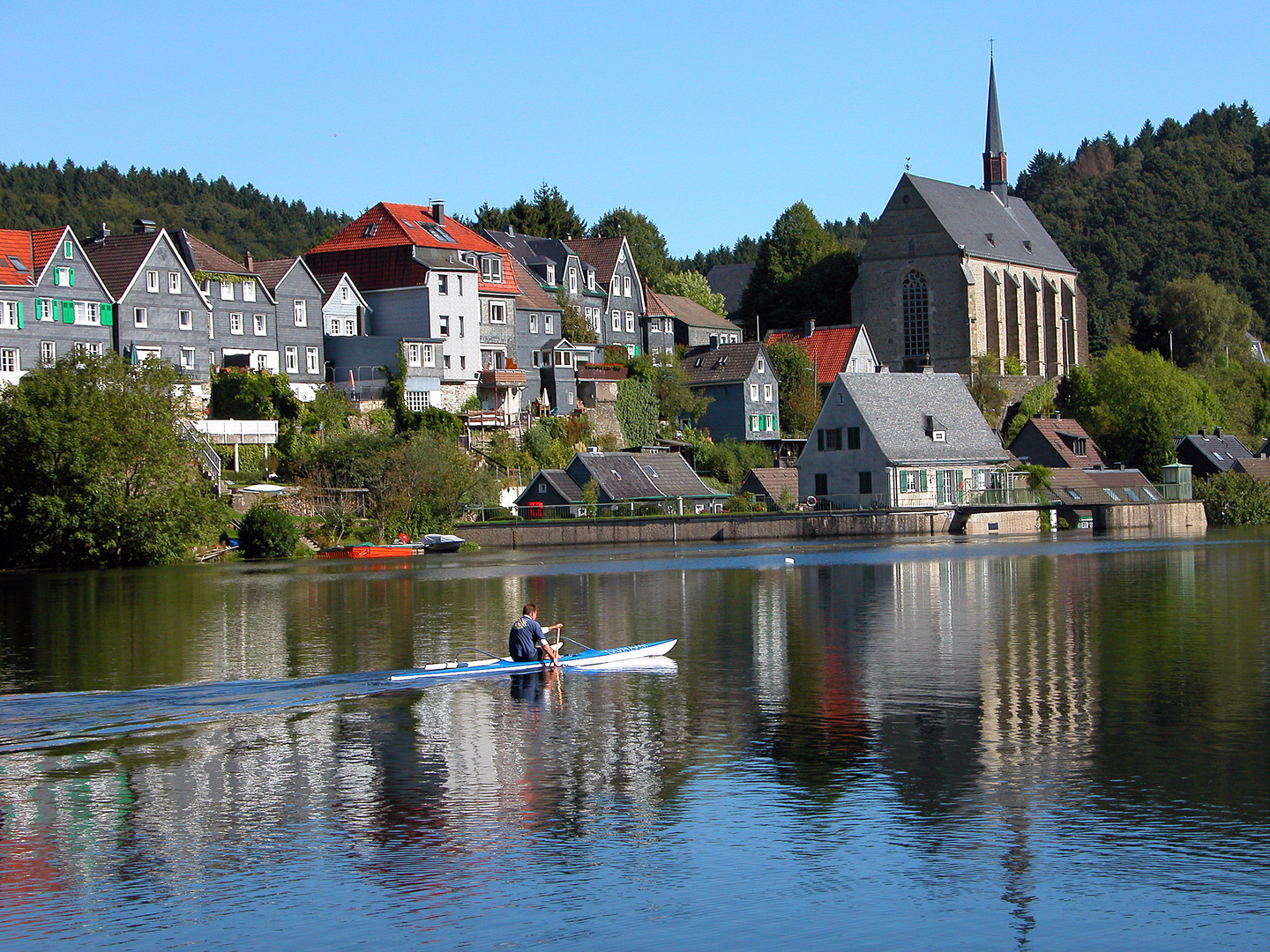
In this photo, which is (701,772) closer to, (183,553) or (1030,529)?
(183,553)

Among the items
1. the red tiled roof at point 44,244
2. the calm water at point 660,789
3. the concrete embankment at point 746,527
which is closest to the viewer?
the calm water at point 660,789

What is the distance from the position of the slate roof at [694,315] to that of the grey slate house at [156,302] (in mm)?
43726

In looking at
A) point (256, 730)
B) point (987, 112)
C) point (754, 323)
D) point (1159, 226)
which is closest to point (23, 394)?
point (256, 730)

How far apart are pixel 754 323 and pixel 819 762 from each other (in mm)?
110229

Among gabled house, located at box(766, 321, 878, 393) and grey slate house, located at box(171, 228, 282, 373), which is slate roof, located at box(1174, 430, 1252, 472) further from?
grey slate house, located at box(171, 228, 282, 373)

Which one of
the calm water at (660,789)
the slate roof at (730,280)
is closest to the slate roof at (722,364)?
the slate roof at (730,280)

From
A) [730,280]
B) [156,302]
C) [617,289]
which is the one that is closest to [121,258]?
[156,302]

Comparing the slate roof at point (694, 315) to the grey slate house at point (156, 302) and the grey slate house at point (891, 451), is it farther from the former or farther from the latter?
the grey slate house at point (156, 302)

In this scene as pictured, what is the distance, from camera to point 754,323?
424 feet

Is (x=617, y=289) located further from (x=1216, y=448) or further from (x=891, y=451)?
(x=1216, y=448)

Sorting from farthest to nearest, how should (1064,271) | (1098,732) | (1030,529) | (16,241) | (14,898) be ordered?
(1064,271) < (1030,529) < (16,241) < (1098,732) < (14,898)

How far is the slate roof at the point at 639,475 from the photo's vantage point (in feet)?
276

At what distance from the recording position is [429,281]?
300 ft

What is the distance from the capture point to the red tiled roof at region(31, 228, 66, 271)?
7619cm
